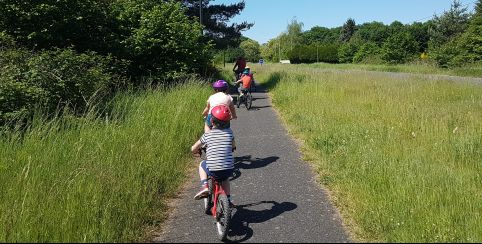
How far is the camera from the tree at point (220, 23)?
2922 centimetres

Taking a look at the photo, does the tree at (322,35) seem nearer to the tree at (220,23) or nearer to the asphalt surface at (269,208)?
the tree at (220,23)

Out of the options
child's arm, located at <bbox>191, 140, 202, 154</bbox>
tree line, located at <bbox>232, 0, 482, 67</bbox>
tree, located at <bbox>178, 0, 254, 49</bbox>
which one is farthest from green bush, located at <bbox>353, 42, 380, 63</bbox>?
child's arm, located at <bbox>191, 140, 202, 154</bbox>

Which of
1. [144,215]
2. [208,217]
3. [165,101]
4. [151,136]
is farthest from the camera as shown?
[165,101]

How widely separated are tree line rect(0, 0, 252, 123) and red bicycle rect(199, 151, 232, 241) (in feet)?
13.0

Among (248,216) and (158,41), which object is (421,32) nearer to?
(158,41)

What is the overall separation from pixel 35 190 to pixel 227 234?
2160 millimetres

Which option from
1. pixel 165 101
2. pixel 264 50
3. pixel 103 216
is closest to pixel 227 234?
pixel 103 216

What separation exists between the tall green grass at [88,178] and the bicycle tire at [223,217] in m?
0.81

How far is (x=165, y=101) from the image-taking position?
37.0 ft

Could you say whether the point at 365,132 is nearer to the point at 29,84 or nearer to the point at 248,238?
the point at 248,238

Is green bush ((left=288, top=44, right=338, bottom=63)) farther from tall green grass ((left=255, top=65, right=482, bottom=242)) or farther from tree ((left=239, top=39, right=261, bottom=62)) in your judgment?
tall green grass ((left=255, top=65, right=482, bottom=242))

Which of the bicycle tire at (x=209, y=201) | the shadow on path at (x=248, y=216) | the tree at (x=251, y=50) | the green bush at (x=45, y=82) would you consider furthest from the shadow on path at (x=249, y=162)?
the tree at (x=251, y=50)

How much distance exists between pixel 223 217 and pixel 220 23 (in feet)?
86.7

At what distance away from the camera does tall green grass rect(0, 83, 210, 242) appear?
4.34 m
